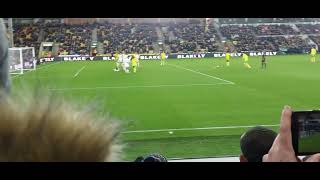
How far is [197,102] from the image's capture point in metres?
6.91

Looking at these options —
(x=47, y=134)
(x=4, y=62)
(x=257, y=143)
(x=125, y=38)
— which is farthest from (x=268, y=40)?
(x=47, y=134)

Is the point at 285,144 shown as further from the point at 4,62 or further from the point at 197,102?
the point at 197,102

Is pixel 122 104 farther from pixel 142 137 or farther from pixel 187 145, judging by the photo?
pixel 187 145

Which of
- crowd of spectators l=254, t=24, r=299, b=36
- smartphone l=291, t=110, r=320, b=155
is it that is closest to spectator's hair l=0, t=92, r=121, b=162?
smartphone l=291, t=110, r=320, b=155

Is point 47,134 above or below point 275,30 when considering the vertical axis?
above

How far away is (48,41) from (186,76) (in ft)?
15.6

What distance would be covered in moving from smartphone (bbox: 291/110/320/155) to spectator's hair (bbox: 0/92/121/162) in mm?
299

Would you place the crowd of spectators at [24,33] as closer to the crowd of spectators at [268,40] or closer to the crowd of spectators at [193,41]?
the crowd of spectators at [193,41]

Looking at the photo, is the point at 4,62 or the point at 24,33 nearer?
the point at 4,62

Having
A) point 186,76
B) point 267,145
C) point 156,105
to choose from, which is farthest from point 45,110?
point 186,76

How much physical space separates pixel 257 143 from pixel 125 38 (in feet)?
49.2

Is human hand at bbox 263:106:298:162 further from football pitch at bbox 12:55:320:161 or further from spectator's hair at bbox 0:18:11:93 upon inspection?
spectator's hair at bbox 0:18:11:93

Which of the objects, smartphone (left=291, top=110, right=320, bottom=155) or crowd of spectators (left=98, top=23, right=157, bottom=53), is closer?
smartphone (left=291, top=110, right=320, bottom=155)

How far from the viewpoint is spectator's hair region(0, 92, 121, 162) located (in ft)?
1.38
